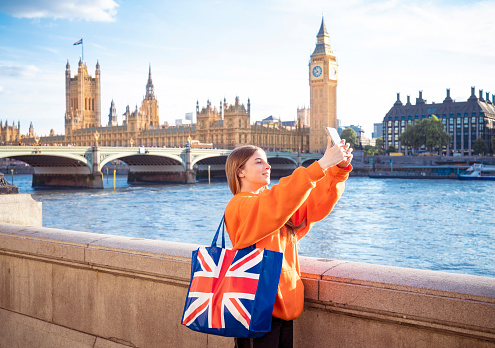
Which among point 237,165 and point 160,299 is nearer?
point 237,165

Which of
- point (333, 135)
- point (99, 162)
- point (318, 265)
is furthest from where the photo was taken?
point (99, 162)

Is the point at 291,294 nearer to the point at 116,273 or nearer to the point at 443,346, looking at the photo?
the point at 443,346

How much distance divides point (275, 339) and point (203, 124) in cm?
7405

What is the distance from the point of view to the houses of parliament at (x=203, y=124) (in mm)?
73062

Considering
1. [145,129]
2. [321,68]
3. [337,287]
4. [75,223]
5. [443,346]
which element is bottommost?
[75,223]

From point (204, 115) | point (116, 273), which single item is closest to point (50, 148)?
point (116, 273)

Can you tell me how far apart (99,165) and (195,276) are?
36.4m

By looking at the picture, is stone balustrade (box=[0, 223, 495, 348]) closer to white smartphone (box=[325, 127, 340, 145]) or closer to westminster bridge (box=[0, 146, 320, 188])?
white smartphone (box=[325, 127, 340, 145])

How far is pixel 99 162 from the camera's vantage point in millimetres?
37031

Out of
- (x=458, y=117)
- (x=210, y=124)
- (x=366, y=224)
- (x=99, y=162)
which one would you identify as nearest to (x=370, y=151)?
(x=458, y=117)

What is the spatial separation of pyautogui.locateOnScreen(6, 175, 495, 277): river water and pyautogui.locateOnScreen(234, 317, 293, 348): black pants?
34.3ft

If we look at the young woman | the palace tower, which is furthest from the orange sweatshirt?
the palace tower

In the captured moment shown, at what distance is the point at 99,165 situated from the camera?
36.9m

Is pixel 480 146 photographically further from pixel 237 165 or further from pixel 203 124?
pixel 237 165
